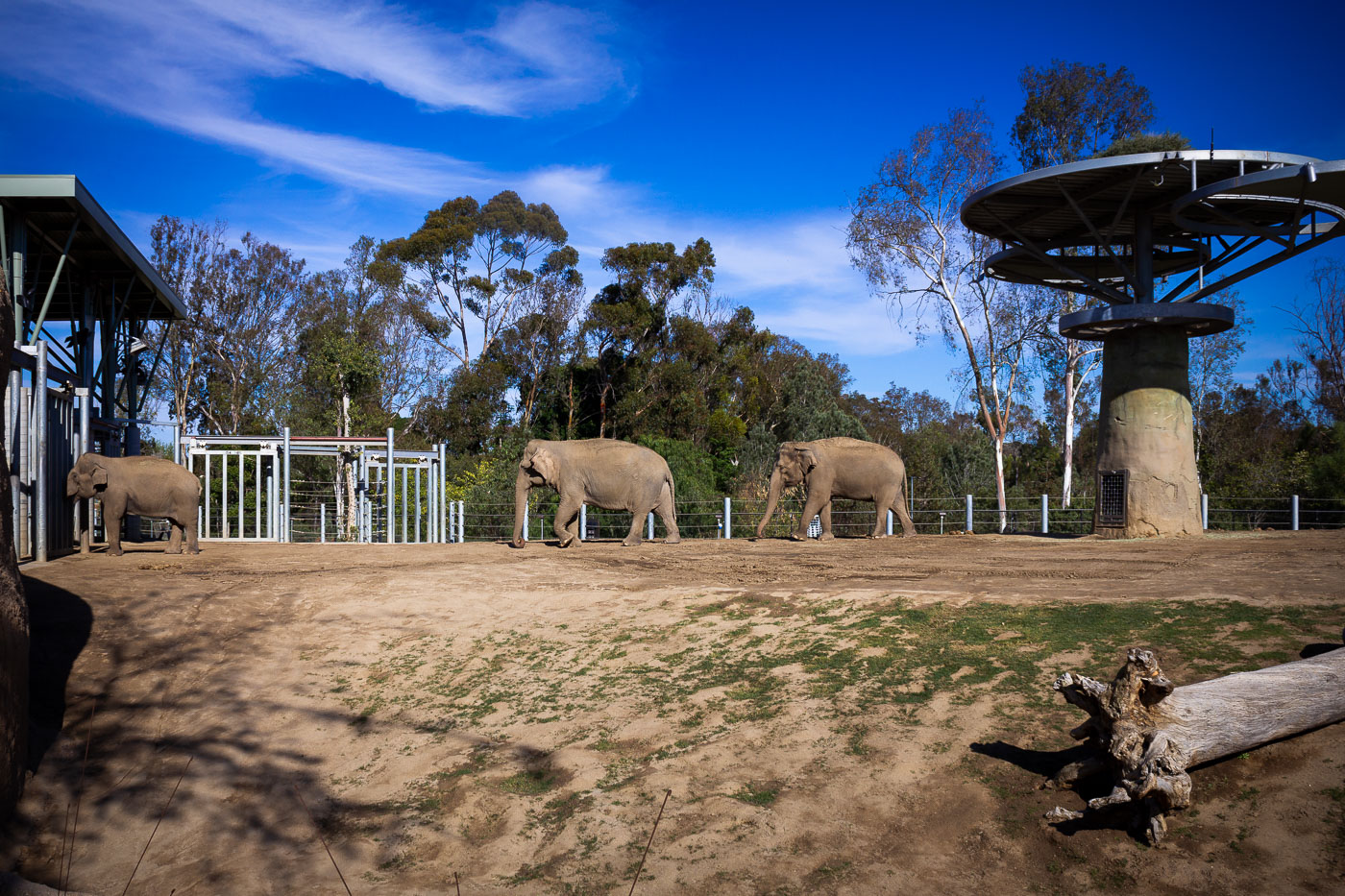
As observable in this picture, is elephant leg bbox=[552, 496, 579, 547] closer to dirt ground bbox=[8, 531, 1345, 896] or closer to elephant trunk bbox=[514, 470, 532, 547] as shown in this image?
elephant trunk bbox=[514, 470, 532, 547]

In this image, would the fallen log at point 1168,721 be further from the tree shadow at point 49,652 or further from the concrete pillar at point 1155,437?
the concrete pillar at point 1155,437

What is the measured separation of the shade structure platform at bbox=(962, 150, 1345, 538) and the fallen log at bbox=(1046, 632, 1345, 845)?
36.5ft

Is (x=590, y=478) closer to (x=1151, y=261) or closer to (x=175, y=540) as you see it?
(x=175, y=540)

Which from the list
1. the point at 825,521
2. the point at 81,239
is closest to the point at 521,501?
the point at 825,521

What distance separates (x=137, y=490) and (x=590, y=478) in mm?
6660

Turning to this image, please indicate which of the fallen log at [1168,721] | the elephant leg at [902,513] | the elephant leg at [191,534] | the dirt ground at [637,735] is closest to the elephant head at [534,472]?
the elephant leg at [191,534]

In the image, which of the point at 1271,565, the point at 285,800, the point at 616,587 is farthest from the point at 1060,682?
the point at 1271,565

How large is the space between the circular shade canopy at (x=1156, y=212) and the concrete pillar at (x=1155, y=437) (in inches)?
37.4

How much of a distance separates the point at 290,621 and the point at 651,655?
3.70 m

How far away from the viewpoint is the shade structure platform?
1438cm

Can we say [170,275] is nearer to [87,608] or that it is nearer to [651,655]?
[87,608]

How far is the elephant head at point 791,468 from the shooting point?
17.2 m

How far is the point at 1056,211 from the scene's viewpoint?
16.8m

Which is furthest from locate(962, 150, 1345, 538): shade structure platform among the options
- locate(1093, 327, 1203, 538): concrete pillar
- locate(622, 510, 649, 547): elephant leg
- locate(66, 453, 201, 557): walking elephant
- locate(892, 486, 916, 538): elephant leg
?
locate(66, 453, 201, 557): walking elephant
